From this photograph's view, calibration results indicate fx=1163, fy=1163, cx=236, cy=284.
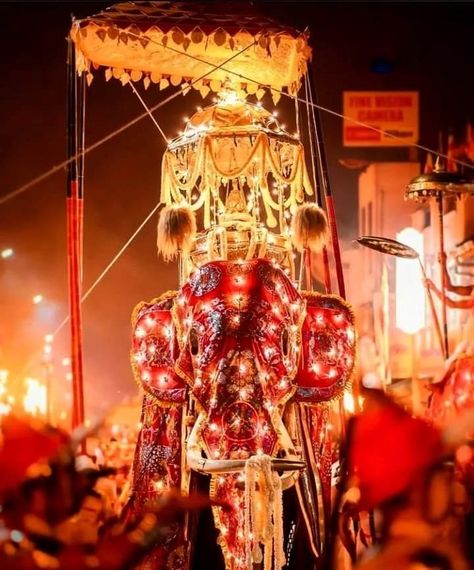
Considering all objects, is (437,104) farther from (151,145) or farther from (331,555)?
(331,555)

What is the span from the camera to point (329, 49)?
629cm

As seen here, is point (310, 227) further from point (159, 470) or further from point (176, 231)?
point (159, 470)

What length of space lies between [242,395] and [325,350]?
0.60 meters

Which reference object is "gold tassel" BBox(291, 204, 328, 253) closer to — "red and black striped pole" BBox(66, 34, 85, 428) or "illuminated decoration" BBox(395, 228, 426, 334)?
"red and black striped pole" BBox(66, 34, 85, 428)

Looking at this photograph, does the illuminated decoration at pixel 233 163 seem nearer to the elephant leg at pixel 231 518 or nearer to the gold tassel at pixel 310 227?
the gold tassel at pixel 310 227

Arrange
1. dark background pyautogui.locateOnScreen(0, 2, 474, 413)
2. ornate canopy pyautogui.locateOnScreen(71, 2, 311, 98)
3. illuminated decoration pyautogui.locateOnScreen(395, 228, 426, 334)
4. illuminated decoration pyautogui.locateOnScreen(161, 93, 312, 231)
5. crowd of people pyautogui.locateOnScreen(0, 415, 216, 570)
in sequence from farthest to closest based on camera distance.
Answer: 1. illuminated decoration pyautogui.locateOnScreen(395, 228, 426, 334)
2. dark background pyautogui.locateOnScreen(0, 2, 474, 413)
3. ornate canopy pyautogui.locateOnScreen(71, 2, 311, 98)
4. illuminated decoration pyautogui.locateOnScreen(161, 93, 312, 231)
5. crowd of people pyautogui.locateOnScreen(0, 415, 216, 570)

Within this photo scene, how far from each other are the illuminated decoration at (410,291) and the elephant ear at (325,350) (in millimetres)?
5894

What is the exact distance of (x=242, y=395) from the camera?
3.55m

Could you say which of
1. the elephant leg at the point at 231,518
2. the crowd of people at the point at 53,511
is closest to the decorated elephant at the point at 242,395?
the elephant leg at the point at 231,518

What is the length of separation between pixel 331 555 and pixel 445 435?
0.81ft

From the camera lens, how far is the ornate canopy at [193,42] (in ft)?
15.1

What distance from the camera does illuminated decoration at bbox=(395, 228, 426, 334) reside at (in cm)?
1003

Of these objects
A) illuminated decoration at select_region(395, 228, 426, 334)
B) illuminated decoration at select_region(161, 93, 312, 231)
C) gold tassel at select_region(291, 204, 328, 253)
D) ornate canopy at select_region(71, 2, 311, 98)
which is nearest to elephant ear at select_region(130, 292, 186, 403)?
illuminated decoration at select_region(161, 93, 312, 231)

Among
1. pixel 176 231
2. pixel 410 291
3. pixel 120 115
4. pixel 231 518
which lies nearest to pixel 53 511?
pixel 231 518
